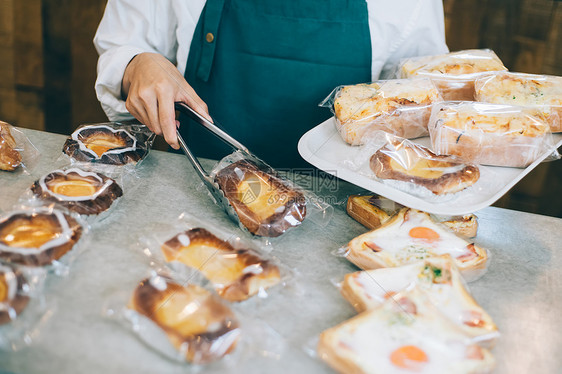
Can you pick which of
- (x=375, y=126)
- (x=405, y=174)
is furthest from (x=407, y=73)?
(x=405, y=174)

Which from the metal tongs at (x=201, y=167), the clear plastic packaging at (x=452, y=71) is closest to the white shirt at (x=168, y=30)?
the clear plastic packaging at (x=452, y=71)

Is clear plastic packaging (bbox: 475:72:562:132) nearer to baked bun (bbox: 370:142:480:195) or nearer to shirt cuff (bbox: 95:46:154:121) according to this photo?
baked bun (bbox: 370:142:480:195)

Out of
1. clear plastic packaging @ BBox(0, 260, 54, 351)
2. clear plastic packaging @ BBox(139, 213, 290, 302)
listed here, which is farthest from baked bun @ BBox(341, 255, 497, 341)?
clear plastic packaging @ BBox(0, 260, 54, 351)

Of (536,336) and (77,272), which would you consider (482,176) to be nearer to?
(536,336)

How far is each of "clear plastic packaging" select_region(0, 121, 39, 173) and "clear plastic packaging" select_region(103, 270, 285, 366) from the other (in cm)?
56

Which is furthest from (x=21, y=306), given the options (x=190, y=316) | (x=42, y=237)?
(x=190, y=316)

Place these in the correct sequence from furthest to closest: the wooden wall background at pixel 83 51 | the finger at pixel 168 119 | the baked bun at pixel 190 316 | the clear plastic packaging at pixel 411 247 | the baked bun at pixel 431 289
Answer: the wooden wall background at pixel 83 51 → the finger at pixel 168 119 → the clear plastic packaging at pixel 411 247 → the baked bun at pixel 431 289 → the baked bun at pixel 190 316

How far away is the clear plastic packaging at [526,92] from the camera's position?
1.29 meters

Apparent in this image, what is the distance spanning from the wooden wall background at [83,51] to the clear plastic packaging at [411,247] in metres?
1.64

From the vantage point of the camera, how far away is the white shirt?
1498 mm

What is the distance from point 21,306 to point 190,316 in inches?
10.6

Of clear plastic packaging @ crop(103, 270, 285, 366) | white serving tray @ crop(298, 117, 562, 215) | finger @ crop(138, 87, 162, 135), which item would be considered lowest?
clear plastic packaging @ crop(103, 270, 285, 366)

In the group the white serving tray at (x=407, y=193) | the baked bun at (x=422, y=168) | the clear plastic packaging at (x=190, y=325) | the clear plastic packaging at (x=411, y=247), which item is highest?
the baked bun at (x=422, y=168)

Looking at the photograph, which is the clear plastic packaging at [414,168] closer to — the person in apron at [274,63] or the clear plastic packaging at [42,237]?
the person in apron at [274,63]
